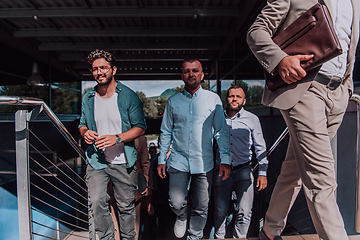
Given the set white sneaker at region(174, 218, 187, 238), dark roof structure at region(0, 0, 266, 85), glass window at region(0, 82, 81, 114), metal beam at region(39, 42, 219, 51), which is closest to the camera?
white sneaker at region(174, 218, 187, 238)

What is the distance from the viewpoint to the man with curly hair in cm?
187

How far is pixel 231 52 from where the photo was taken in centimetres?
666

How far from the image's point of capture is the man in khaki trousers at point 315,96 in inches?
39.7

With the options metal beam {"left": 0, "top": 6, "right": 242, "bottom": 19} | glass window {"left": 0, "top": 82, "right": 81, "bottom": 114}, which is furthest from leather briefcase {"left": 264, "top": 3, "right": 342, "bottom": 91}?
glass window {"left": 0, "top": 82, "right": 81, "bottom": 114}

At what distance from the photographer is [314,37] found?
95 cm

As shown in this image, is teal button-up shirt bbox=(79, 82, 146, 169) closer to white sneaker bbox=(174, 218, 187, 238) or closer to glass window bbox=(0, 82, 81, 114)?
white sneaker bbox=(174, 218, 187, 238)

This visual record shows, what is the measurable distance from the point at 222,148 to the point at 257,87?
3.26 metres

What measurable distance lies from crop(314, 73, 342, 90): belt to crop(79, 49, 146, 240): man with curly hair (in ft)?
4.72

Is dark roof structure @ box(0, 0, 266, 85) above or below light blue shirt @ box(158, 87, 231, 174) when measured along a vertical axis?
above

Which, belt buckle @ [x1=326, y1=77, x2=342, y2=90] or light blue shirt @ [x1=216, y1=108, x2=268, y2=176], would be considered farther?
light blue shirt @ [x1=216, y1=108, x2=268, y2=176]

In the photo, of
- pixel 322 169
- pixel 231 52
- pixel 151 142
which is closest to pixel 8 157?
pixel 322 169

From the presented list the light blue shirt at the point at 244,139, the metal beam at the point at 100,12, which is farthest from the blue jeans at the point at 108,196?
the metal beam at the point at 100,12

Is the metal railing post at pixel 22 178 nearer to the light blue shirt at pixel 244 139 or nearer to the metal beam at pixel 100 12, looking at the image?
the light blue shirt at pixel 244 139

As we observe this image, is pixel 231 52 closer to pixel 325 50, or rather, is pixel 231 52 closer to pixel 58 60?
pixel 325 50
